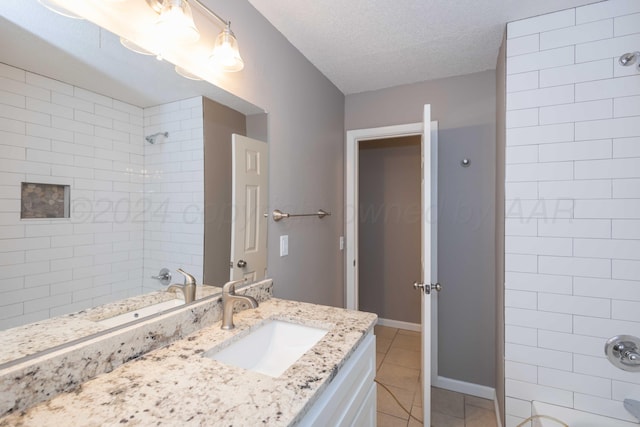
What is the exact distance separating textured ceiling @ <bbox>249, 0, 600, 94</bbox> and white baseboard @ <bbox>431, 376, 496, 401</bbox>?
2.26 meters

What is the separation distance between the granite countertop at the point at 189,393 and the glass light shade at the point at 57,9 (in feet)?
3.09

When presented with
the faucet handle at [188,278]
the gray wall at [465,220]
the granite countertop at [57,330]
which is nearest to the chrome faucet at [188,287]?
the faucet handle at [188,278]

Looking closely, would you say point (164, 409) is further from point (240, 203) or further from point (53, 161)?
point (240, 203)

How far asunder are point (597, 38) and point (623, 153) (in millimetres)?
574

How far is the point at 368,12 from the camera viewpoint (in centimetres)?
145

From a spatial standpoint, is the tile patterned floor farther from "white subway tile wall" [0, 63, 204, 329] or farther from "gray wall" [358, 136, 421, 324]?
"white subway tile wall" [0, 63, 204, 329]

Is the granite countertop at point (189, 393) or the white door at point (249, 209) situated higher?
the white door at point (249, 209)

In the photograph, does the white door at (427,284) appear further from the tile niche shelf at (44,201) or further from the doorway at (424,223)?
the tile niche shelf at (44,201)

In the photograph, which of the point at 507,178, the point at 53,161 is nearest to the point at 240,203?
the point at 53,161

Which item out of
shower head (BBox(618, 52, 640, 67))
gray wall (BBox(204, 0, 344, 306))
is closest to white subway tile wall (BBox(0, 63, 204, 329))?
gray wall (BBox(204, 0, 344, 306))

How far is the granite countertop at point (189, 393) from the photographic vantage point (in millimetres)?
606

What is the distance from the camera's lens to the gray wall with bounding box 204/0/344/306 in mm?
1419

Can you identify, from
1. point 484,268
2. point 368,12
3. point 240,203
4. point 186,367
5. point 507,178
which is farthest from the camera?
point 484,268

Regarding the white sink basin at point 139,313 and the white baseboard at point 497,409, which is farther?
the white baseboard at point 497,409
